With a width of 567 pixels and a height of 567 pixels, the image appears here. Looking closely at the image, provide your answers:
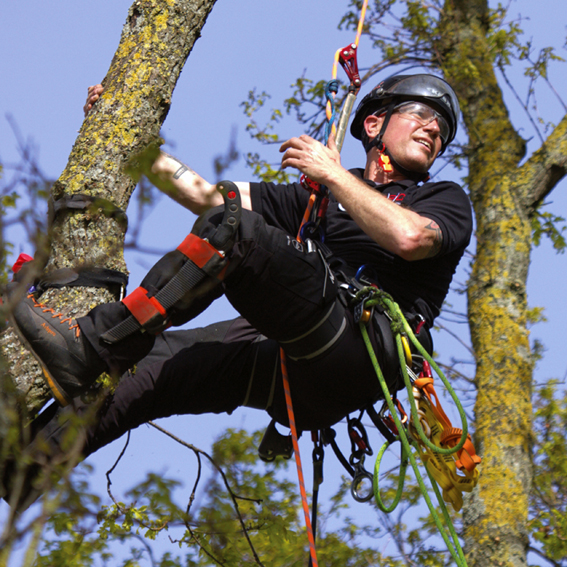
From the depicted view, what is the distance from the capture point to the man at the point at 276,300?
2.41 metres

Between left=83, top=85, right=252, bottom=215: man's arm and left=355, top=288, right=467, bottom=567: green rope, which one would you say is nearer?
left=355, top=288, right=467, bottom=567: green rope

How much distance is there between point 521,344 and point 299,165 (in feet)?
11.3

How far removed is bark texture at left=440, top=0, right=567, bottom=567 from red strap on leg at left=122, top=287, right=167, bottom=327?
333cm

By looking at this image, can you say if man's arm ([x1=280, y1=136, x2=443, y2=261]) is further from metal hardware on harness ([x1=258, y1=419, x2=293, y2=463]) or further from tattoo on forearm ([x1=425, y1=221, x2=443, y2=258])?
metal hardware on harness ([x1=258, y1=419, x2=293, y2=463])

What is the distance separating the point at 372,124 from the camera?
13.0ft

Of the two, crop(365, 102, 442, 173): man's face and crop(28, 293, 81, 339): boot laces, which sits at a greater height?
crop(365, 102, 442, 173): man's face

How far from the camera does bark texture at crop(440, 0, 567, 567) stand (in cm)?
505

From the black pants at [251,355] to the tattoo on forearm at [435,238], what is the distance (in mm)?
390

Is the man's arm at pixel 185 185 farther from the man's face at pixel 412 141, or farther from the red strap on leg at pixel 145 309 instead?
the man's face at pixel 412 141

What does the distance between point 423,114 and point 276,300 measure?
1696mm

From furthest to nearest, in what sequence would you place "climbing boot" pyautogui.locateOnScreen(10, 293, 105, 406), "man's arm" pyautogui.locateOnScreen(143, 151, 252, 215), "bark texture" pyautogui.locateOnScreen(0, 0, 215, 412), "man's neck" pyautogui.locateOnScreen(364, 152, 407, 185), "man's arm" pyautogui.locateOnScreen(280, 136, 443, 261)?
"man's neck" pyautogui.locateOnScreen(364, 152, 407, 185), "man's arm" pyautogui.locateOnScreen(143, 151, 252, 215), "man's arm" pyautogui.locateOnScreen(280, 136, 443, 261), "bark texture" pyautogui.locateOnScreen(0, 0, 215, 412), "climbing boot" pyautogui.locateOnScreen(10, 293, 105, 406)

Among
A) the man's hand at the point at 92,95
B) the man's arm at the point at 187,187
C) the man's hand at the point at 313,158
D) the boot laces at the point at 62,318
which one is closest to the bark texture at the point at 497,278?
the man's arm at the point at 187,187

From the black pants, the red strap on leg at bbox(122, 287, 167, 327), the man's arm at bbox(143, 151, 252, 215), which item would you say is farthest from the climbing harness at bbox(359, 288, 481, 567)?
the man's arm at bbox(143, 151, 252, 215)

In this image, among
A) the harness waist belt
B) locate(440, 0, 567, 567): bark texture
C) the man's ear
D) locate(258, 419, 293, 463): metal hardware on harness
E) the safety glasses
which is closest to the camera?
A: the harness waist belt
